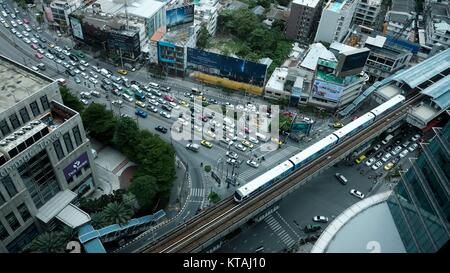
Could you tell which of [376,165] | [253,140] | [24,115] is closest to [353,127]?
[376,165]

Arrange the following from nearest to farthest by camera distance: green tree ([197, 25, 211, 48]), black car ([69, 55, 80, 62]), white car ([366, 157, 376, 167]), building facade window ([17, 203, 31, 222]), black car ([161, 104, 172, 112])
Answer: building facade window ([17, 203, 31, 222])
white car ([366, 157, 376, 167])
black car ([161, 104, 172, 112])
black car ([69, 55, 80, 62])
green tree ([197, 25, 211, 48])

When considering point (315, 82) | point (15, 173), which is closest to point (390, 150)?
point (315, 82)

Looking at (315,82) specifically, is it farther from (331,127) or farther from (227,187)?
(227,187)

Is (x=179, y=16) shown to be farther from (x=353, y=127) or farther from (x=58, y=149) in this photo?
(x=58, y=149)

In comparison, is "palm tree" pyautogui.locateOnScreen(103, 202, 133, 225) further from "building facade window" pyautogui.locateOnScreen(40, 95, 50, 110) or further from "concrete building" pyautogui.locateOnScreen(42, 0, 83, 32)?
"concrete building" pyautogui.locateOnScreen(42, 0, 83, 32)

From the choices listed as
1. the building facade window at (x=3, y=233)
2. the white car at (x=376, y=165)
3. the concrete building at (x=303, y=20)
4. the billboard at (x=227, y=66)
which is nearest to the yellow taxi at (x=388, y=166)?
the white car at (x=376, y=165)

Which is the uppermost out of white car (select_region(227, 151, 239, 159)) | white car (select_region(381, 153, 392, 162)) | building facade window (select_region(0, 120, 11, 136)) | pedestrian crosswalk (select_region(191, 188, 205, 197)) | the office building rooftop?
the office building rooftop

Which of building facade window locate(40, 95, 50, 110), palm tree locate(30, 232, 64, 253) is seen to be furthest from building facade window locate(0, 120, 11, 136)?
palm tree locate(30, 232, 64, 253)
